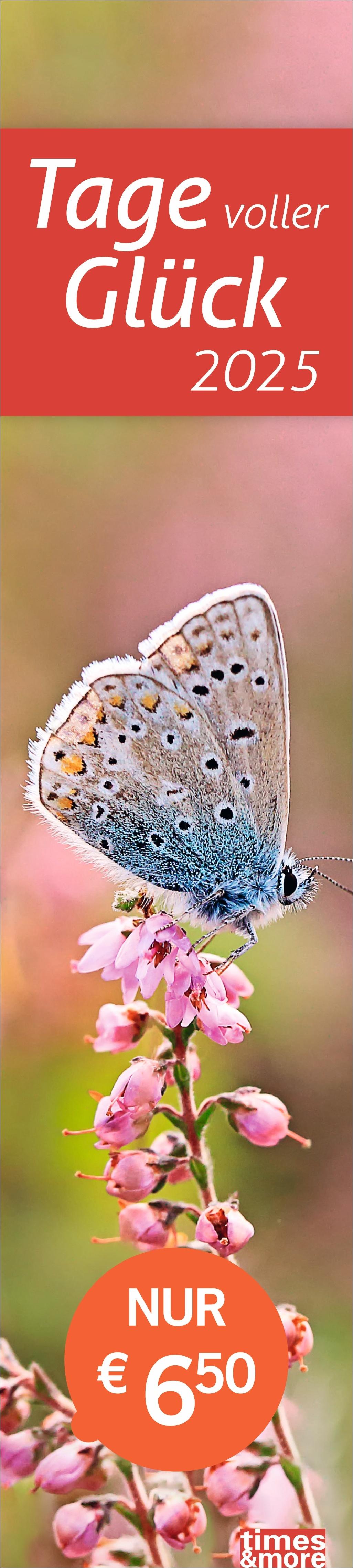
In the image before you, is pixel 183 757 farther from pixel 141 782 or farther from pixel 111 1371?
pixel 111 1371

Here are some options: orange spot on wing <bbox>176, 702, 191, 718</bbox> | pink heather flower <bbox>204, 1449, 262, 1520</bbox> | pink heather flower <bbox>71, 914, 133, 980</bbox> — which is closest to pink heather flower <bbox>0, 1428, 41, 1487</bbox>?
pink heather flower <bbox>204, 1449, 262, 1520</bbox>

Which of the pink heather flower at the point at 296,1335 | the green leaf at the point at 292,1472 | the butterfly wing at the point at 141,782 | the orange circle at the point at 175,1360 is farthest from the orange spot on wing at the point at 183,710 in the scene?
the green leaf at the point at 292,1472

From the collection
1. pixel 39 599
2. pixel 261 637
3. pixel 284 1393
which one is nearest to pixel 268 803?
pixel 261 637

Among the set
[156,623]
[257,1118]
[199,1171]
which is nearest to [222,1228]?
[199,1171]

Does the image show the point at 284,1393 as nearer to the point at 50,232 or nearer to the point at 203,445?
the point at 203,445

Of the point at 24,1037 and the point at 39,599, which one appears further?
the point at 39,599
